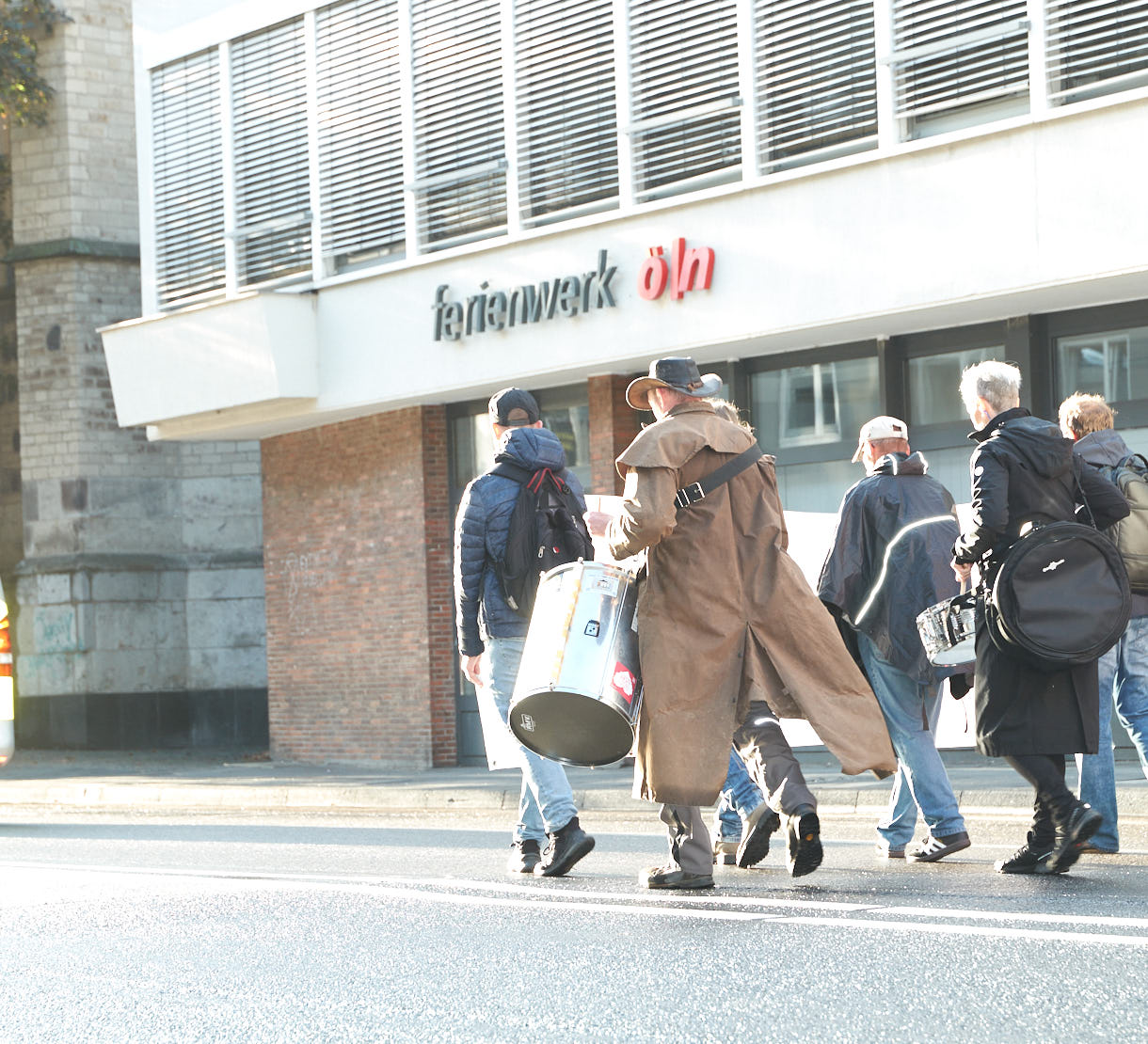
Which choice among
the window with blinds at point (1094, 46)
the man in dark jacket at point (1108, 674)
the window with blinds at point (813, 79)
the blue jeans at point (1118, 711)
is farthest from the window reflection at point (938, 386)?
the blue jeans at point (1118, 711)

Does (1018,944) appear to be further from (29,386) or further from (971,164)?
(29,386)

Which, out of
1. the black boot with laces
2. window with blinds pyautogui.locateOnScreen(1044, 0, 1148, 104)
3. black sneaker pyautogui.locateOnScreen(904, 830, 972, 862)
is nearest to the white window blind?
window with blinds pyautogui.locateOnScreen(1044, 0, 1148, 104)

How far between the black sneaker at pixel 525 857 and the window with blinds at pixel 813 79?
7533mm

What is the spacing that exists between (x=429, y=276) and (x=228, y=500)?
8.70m

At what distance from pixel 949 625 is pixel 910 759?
948 millimetres

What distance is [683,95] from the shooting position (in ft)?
50.1

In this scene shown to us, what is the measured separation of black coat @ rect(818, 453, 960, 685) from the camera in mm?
8336

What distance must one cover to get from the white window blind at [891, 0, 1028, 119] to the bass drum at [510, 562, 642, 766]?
7.47 meters

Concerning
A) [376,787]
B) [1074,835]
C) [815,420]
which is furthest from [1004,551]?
[815,420]

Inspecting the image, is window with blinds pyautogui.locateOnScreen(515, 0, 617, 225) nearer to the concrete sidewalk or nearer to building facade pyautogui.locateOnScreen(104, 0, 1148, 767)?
building facade pyautogui.locateOnScreen(104, 0, 1148, 767)

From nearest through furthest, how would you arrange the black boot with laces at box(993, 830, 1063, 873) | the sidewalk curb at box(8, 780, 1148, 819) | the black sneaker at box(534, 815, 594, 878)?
the black boot with laces at box(993, 830, 1063, 873), the black sneaker at box(534, 815, 594, 878), the sidewalk curb at box(8, 780, 1148, 819)

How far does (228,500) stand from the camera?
82.0 feet

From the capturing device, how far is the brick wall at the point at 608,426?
16.6m

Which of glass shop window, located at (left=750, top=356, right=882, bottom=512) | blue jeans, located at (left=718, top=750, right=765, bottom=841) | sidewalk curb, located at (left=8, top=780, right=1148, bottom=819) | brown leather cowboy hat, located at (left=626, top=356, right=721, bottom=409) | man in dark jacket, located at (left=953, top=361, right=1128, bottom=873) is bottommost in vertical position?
sidewalk curb, located at (left=8, top=780, right=1148, bottom=819)
